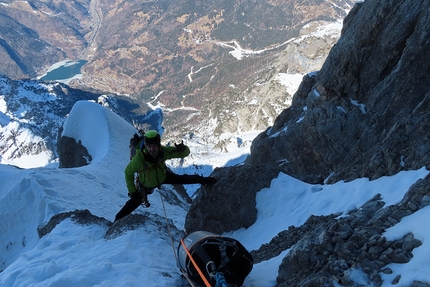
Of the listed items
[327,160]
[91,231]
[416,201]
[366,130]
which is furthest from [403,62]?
[91,231]

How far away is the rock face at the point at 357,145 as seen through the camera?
18.7ft

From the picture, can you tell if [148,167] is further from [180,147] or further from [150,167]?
[180,147]

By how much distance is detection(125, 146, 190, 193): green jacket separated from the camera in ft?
35.1

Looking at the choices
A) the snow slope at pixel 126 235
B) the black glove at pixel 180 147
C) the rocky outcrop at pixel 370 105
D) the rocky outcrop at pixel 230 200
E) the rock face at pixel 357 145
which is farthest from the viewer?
the rocky outcrop at pixel 230 200

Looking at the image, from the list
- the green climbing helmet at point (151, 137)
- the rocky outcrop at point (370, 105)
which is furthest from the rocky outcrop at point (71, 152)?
the green climbing helmet at point (151, 137)

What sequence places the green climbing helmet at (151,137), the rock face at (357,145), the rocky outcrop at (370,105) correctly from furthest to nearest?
the rocky outcrop at (370,105), the green climbing helmet at (151,137), the rock face at (357,145)

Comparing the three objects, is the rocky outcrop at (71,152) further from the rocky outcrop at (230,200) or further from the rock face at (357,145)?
the rocky outcrop at (230,200)

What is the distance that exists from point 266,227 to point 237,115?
174799 millimetres

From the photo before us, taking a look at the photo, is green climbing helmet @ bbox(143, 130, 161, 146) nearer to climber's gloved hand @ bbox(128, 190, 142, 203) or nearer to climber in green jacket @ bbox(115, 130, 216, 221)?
climber in green jacket @ bbox(115, 130, 216, 221)

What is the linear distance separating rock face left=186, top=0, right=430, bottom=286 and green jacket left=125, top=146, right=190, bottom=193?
335 centimetres

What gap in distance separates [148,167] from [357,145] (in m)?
13.0

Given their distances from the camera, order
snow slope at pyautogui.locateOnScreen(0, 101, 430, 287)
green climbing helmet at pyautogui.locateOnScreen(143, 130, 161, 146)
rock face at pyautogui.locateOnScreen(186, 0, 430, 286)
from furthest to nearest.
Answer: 1. green climbing helmet at pyautogui.locateOnScreen(143, 130, 161, 146)
2. snow slope at pyautogui.locateOnScreen(0, 101, 430, 287)
3. rock face at pyautogui.locateOnScreen(186, 0, 430, 286)

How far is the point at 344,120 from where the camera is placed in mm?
21266

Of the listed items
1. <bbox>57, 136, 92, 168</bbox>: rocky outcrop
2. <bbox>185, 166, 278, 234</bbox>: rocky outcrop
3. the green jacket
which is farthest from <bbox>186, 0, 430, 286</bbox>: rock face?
<bbox>57, 136, 92, 168</bbox>: rocky outcrop
